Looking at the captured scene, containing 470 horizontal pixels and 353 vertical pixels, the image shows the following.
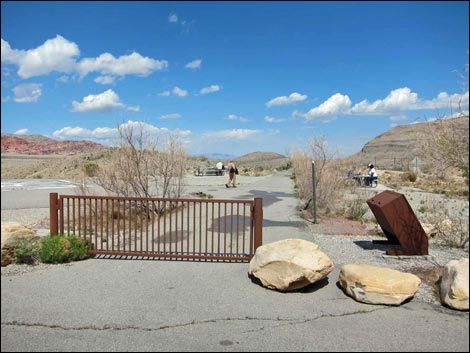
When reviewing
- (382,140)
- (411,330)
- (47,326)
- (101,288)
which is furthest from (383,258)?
(382,140)

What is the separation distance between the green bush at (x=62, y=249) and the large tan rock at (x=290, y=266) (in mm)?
3239

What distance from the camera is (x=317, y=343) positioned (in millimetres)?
4211

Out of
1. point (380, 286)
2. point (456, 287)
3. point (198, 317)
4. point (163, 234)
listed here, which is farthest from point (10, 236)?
point (456, 287)

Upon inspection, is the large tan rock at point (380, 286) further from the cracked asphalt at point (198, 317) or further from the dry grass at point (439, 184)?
the dry grass at point (439, 184)

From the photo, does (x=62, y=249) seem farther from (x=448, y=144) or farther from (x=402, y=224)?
(x=448, y=144)

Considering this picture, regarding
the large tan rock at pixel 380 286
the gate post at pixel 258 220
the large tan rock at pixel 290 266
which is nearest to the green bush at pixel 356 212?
the gate post at pixel 258 220

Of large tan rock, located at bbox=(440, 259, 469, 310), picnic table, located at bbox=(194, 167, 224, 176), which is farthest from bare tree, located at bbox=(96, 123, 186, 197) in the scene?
picnic table, located at bbox=(194, 167, 224, 176)

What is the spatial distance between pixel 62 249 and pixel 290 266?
4024 millimetres

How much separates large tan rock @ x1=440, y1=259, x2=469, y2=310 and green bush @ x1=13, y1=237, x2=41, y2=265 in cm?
638

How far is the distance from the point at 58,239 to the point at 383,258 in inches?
239

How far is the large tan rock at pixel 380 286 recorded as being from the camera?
5312 millimetres

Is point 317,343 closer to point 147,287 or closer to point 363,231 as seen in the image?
point 147,287

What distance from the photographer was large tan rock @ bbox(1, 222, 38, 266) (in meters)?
6.56

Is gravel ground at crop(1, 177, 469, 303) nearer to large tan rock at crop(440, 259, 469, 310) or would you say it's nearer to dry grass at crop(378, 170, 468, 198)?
large tan rock at crop(440, 259, 469, 310)
